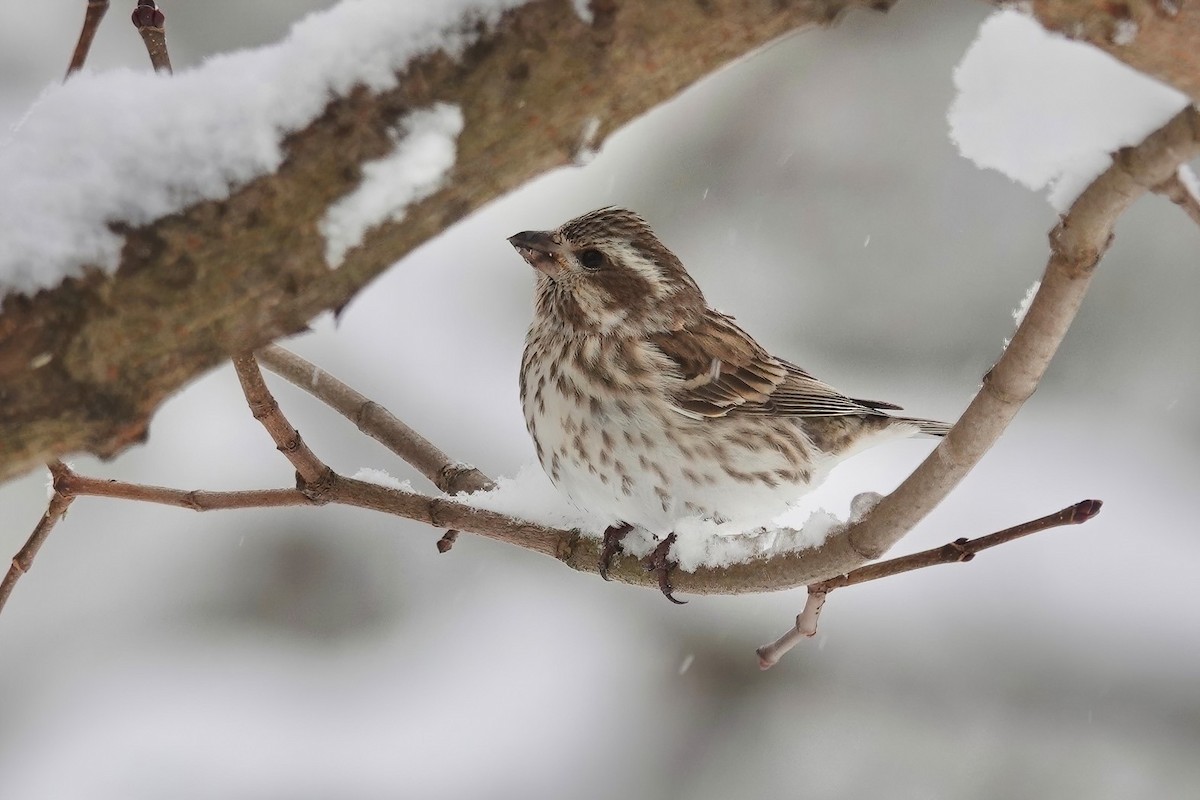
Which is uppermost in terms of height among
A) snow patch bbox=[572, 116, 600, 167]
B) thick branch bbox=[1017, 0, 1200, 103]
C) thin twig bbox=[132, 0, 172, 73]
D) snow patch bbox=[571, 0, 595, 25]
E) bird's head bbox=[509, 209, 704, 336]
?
bird's head bbox=[509, 209, 704, 336]

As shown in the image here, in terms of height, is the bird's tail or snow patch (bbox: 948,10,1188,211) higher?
the bird's tail

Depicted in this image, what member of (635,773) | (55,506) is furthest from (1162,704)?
(55,506)

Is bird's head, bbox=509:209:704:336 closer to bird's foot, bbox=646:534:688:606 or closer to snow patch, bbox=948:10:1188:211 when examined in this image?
bird's foot, bbox=646:534:688:606

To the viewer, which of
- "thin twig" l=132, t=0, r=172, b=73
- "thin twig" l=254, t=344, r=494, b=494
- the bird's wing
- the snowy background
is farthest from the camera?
the snowy background

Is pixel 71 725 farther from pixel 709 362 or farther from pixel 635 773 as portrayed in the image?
pixel 709 362

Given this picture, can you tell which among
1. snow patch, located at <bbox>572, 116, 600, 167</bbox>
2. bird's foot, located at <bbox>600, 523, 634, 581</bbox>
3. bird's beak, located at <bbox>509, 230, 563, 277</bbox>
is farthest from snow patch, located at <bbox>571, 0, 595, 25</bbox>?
bird's beak, located at <bbox>509, 230, 563, 277</bbox>

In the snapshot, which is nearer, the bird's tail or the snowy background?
the bird's tail

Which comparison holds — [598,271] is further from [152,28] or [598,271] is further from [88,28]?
A: [88,28]
